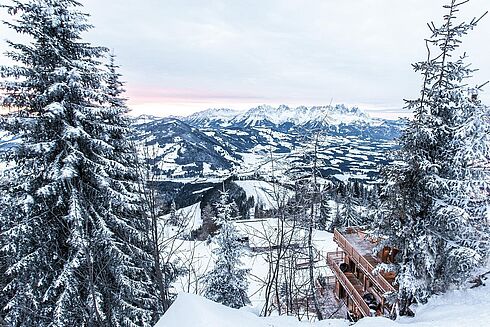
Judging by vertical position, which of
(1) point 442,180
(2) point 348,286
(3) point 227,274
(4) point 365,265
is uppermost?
(1) point 442,180

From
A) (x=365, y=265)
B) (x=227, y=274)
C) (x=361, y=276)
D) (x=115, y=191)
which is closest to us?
(x=115, y=191)

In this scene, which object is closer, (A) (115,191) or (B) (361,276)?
(A) (115,191)

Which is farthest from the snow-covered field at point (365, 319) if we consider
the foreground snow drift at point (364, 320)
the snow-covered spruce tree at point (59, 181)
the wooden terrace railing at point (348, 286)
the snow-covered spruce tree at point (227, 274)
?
the snow-covered spruce tree at point (227, 274)

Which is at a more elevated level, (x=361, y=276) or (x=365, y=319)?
(x=365, y=319)

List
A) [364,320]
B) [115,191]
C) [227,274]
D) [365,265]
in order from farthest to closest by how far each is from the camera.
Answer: [227,274] → [365,265] → [115,191] → [364,320]

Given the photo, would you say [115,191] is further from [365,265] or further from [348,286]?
[348,286]

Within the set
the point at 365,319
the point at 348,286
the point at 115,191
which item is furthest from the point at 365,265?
the point at 115,191

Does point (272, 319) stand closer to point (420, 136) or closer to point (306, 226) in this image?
point (306, 226)

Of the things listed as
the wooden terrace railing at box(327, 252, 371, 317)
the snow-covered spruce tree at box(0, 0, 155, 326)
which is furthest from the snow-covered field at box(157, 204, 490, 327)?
the wooden terrace railing at box(327, 252, 371, 317)
